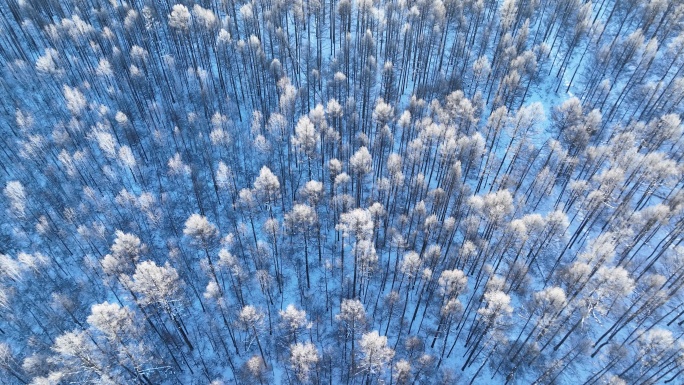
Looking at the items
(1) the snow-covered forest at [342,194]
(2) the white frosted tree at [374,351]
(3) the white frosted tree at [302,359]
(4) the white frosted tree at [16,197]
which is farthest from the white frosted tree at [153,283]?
(4) the white frosted tree at [16,197]

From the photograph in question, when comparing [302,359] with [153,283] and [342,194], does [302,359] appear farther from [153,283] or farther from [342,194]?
[342,194]

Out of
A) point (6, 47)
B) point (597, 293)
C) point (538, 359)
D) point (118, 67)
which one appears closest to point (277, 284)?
point (538, 359)

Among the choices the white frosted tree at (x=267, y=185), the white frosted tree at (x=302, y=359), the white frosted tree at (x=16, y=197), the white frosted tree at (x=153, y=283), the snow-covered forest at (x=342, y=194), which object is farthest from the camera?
the white frosted tree at (x=16, y=197)

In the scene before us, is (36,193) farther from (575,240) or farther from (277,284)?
(575,240)

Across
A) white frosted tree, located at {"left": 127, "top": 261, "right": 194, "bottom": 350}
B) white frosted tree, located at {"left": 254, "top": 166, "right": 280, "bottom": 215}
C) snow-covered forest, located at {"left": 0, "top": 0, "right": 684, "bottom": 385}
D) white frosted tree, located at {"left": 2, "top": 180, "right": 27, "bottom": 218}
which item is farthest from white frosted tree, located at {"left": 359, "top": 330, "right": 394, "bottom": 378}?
white frosted tree, located at {"left": 2, "top": 180, "right": 27, "bottom": 218}

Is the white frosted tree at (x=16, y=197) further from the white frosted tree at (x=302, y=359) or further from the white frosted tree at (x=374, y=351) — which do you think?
the white frosted tree at (x=374, y=351)

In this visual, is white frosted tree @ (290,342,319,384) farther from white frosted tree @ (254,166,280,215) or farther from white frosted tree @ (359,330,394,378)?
white frosted tree @ (254,166,280,215)

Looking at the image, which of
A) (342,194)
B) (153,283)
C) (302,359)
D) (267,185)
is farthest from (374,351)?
(267,185)

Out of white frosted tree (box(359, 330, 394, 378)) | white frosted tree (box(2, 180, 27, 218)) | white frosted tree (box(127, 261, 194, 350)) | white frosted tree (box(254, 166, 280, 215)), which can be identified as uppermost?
white frosted tree (box(2, 180, 27, 218))
